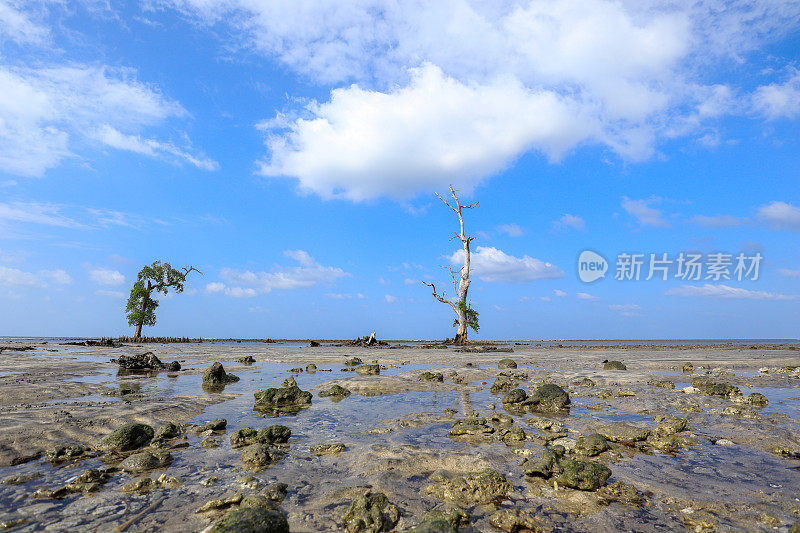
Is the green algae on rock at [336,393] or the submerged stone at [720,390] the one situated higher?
the submerged stone at [720,390]

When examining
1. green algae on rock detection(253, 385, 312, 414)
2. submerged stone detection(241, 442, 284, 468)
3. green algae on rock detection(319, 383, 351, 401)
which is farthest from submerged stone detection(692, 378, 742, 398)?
submerged stone detection(241, 442, 284, 468)

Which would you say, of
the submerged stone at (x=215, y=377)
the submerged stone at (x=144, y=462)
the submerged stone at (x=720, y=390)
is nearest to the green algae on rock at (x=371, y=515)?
the submerged stone at (x=144, y=462)

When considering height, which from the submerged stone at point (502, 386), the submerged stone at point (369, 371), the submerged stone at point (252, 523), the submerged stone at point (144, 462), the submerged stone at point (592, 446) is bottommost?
the submerged stone at point (369, 371)

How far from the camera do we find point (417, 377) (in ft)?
53.7

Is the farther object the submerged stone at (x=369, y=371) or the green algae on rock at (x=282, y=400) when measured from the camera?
the submerged stone at (x=369, y=371)

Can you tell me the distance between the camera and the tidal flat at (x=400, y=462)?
14.5 ft

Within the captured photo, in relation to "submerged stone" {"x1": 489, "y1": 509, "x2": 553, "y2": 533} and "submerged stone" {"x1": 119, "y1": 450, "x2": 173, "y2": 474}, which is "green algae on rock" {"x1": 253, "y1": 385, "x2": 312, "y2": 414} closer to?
"submerged stone" {"x1": 119, "y1": 450, "x2": 173, "y2": 474}

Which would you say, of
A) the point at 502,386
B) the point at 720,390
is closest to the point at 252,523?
the point at 502,386

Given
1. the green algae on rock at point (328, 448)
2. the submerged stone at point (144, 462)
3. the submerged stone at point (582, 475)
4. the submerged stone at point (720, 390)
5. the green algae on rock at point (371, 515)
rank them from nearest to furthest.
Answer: the green algae on rock at point (371, 515) → the submerged stone at point (582, 475) → the submerged stone at point (144, 462) → the green algae on rock at point (328, 448) → the submerged stone at point (720, 390)

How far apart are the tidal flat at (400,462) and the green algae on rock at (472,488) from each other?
23 mm

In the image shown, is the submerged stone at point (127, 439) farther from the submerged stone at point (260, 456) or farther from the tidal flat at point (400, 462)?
the submerged stone at point (260, 456)

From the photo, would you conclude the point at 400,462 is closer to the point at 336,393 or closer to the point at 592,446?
the point at 592,446

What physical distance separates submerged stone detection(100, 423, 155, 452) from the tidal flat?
0.08 feet

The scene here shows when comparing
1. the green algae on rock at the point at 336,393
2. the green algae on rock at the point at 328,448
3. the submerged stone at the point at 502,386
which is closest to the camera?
Answer: the green algae on rock at the point at 328,448
